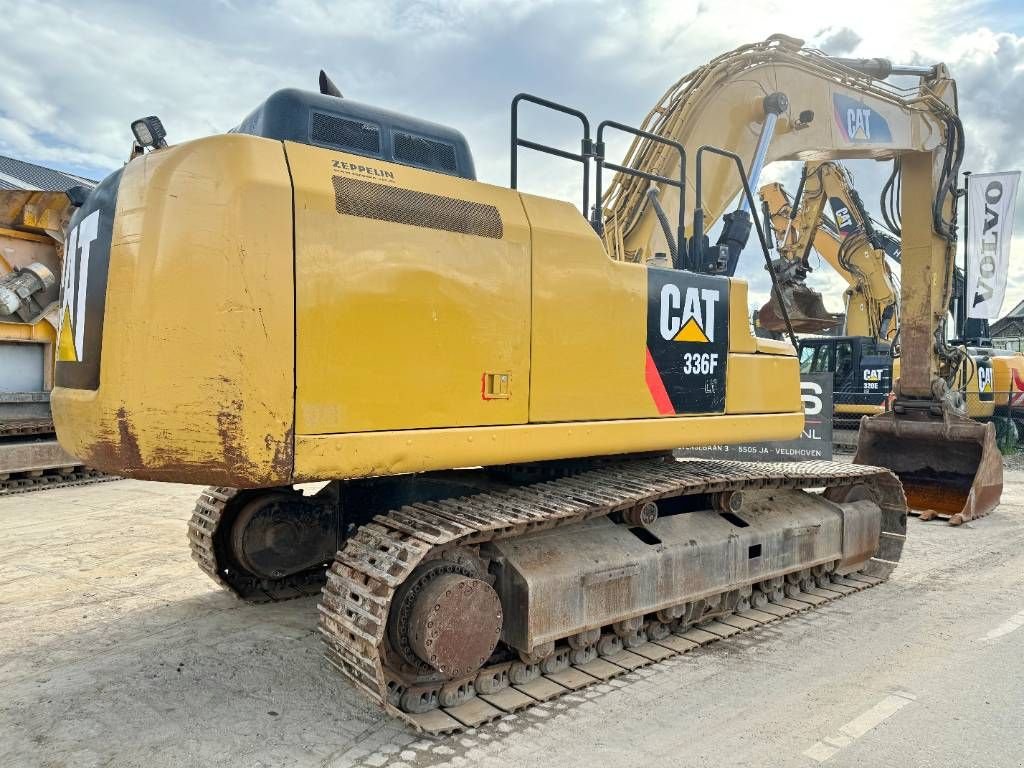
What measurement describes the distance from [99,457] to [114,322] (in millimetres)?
558

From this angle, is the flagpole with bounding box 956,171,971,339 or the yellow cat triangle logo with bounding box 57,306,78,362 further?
the flagpole with bounding box 956,171,971,339

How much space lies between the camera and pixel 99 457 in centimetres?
311

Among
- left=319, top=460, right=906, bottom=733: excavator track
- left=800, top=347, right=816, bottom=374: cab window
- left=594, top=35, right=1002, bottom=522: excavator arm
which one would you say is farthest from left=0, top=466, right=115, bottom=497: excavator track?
left=800, top=347, right=816, bottom=374: cab window

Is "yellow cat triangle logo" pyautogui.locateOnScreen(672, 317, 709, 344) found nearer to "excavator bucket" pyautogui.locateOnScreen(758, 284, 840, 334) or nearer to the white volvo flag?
"excavator bucket" pyautogui.locateOnScreen(758, 284, 840, 334)

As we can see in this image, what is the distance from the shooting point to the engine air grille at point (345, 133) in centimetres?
343

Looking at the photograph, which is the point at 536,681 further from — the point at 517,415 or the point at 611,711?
the point at 517,415

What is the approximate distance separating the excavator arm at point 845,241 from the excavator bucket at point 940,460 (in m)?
7.51

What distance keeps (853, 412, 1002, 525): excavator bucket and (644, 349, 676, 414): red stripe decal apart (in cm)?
537

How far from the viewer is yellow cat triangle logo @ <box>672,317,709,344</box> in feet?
14.2

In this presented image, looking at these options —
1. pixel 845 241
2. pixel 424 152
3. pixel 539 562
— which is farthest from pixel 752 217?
pixel 845 241

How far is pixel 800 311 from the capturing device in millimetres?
6344

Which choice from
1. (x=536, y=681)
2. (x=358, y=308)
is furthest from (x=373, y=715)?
(x=358, y=308)

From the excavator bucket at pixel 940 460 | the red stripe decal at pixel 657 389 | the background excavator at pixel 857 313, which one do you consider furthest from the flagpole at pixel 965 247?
the red stripe decal at pixel 657 389

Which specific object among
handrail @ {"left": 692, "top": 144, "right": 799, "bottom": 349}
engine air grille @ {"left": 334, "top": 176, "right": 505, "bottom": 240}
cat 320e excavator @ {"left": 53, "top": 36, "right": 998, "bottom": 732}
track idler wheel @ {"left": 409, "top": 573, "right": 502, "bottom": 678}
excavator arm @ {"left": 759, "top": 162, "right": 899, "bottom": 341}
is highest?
Answer: excavator arm @ {"left": 759, "top": 162, "right": 899, "bottom": 341}
